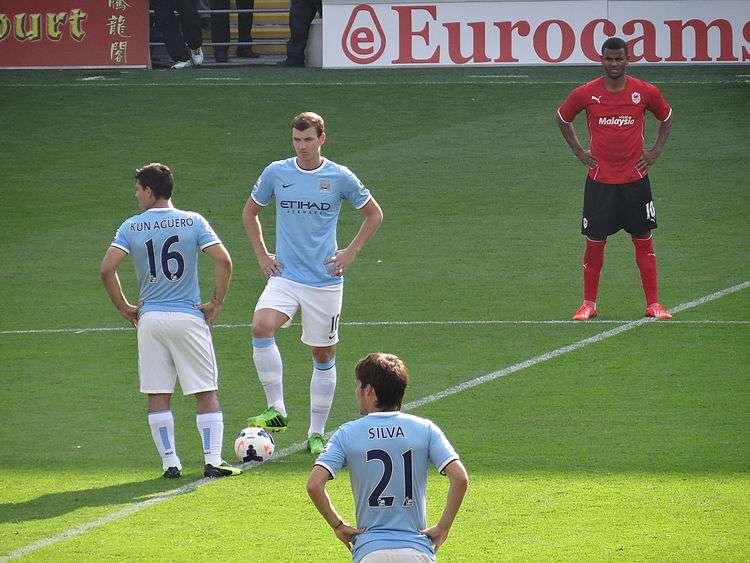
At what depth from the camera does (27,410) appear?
10.6 metres

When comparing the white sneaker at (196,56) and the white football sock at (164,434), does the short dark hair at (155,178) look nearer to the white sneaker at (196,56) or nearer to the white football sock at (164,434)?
the white football sock at (164,434)

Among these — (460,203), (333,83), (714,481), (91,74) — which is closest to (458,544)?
(714,481)

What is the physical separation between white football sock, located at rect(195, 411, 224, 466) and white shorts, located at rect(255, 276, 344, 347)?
97 centimetres

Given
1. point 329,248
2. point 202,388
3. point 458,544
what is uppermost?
point 329,248

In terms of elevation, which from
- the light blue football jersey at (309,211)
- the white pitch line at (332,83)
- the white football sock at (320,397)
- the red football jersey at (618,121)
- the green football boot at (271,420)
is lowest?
the green football boot at (271,420)

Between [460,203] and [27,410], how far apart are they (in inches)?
338

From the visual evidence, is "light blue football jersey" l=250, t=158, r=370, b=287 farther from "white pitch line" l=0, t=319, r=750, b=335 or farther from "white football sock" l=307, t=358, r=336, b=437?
"white pitch line" l=0, t=319, r=750, b=335

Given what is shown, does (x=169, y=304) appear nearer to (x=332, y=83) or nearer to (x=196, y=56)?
(x=332, y=83)

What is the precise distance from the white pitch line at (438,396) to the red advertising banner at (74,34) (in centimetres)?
1429

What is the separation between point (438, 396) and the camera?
10719mm

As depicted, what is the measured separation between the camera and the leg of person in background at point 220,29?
26719 millimetres

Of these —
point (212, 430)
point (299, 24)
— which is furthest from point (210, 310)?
point (299, 24)

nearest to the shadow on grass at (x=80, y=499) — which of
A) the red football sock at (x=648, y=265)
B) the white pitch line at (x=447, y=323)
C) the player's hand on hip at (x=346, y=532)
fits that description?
the player's hand on hip at (x=346, y=532)

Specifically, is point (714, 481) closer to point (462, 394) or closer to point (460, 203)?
point (462, 394)
